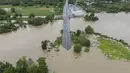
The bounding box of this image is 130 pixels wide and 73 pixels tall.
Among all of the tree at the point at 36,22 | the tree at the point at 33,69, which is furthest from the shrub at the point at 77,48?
the tree at the point at 36,22

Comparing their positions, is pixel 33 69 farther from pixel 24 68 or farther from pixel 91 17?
pixel 91 17

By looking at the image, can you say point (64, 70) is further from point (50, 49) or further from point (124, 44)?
point (124, 44)

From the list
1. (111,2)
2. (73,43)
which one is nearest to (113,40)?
(73,43)

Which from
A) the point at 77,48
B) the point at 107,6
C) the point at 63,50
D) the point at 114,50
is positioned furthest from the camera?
the point at 107,6

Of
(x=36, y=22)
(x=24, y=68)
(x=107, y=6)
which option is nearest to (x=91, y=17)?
(x=107, y=6)

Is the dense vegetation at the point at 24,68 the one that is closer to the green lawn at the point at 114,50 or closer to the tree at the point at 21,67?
the tree at the point at 21,67

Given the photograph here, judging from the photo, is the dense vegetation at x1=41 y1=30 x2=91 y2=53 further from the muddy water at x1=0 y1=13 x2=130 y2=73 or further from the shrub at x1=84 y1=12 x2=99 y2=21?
the shrub at x1=84 y1=12 x2=99 y2=21

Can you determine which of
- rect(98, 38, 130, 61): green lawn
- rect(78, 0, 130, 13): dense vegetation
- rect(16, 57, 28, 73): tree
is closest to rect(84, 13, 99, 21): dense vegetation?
rect(78, 0, 130, 13): dense vegetation

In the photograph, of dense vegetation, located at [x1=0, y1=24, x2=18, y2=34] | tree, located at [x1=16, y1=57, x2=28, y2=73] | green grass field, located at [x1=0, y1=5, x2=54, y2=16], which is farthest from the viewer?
green grass field, located at [x1=0, y1=5, x2=54, y2=16]
